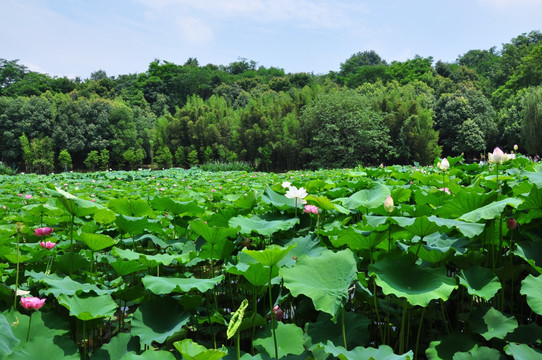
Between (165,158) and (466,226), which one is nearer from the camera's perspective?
(466,226)

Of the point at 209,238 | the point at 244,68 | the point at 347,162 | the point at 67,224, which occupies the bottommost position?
the point at 347,162

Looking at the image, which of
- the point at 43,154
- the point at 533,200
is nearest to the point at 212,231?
the point at 533,200

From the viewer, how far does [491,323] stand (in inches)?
39.1

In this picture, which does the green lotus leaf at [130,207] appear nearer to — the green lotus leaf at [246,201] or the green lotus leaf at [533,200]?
the green lotus leaf at [246,201]

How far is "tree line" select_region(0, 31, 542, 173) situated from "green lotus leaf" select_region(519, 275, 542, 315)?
860 inches

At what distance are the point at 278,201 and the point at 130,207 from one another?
2.25ft

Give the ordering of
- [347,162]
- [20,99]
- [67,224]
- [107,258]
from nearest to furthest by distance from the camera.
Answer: [107,258] → [67,224] → [347,162] → [20,99]

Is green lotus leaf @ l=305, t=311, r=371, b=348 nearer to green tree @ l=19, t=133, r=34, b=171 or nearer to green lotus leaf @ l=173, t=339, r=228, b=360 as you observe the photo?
green lotus leaf @ l=173, t=339, r=228, b=360

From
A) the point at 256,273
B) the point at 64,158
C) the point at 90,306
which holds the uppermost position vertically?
the point at 256,273

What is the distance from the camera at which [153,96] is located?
5144cm

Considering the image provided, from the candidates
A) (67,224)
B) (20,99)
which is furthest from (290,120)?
(20,99)

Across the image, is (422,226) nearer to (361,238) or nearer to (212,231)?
(361,238)

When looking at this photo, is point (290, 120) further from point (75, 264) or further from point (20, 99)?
point (20, 99)

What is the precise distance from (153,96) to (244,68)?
77.6 ft
